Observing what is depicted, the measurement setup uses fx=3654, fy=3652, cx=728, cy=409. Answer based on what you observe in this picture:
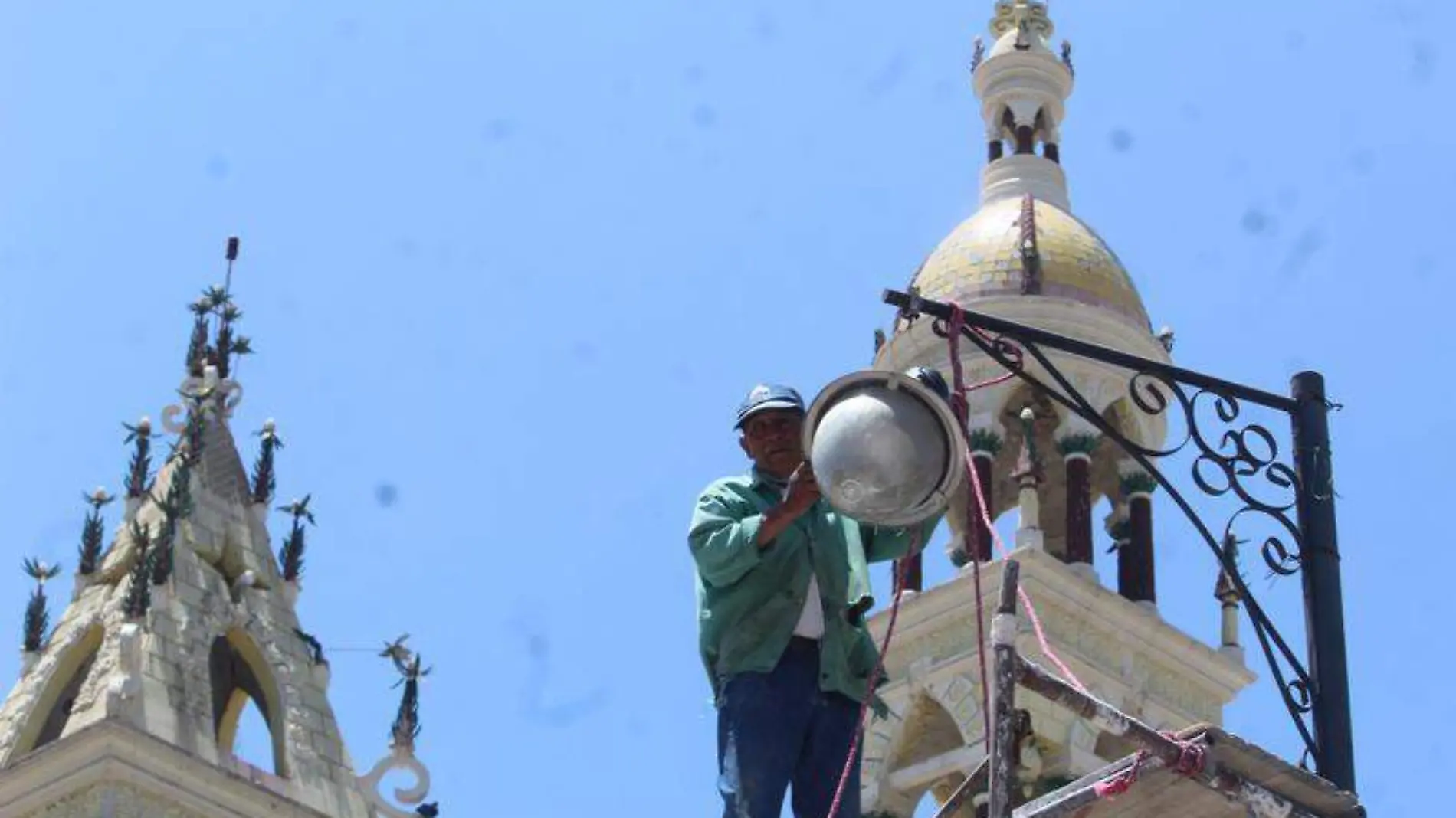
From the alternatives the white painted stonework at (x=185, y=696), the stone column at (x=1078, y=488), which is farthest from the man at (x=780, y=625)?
the white painted stonework at (x=185, y=696)

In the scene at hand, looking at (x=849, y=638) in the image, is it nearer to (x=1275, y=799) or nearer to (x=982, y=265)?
(x=1275, y=799)

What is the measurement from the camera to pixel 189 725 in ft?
103

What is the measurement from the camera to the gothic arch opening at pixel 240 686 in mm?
33094

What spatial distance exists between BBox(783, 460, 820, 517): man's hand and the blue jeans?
42 centimetres

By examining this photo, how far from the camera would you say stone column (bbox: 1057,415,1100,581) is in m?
30.0

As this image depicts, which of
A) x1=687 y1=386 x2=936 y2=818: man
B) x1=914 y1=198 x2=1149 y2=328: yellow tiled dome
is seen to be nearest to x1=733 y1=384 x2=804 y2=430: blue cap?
x1=687 y1=386 x2=936 y2=818: man

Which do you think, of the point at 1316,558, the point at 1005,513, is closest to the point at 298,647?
the point at 1005,513

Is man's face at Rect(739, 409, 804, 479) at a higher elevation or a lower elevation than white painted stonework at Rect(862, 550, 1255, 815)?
lower

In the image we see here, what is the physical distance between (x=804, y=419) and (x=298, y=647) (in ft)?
86.9

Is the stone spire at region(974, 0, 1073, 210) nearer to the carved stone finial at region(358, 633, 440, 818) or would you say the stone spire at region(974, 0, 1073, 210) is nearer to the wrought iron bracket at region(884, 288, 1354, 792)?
the carved stone finial at region(358, 633, 440, 818)

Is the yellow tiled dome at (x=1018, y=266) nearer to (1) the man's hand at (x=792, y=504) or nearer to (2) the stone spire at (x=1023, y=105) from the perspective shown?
(2) the stone spire at (x=1023, y=105)

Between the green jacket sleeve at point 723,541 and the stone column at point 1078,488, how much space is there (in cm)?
2153

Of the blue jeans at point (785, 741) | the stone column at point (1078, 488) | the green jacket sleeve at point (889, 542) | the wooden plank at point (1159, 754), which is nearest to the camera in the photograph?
the wooden plank at point (1159, 754)

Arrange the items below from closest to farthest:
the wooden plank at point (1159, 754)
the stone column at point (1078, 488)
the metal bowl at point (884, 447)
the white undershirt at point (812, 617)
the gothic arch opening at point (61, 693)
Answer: the wooden plank at point (1159, 754) → the metal bowl at point (884, 447) → the white undershirt at point (812, 617) → the stone column at point (1078, 488) → the gothic arch opening at point (61, 693)
